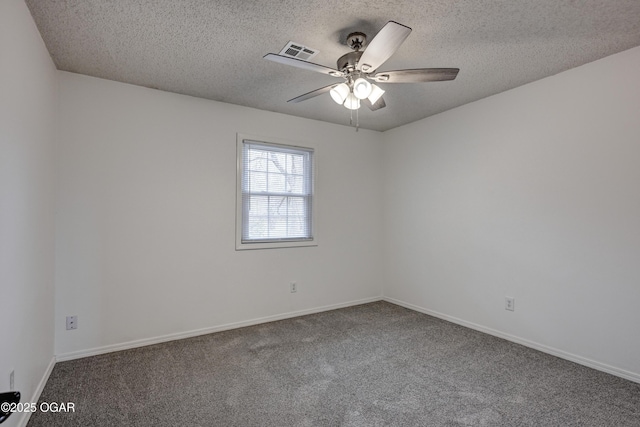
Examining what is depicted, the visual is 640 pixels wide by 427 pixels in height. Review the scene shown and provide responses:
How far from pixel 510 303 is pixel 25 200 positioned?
3978mm

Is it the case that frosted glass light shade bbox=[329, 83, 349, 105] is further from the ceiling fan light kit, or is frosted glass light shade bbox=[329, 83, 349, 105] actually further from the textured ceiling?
the textured ceiling

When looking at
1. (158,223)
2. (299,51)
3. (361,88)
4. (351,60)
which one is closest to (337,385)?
(361,88)

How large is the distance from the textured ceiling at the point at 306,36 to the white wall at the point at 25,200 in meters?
0.31

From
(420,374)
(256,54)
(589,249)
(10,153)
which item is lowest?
(420,374)

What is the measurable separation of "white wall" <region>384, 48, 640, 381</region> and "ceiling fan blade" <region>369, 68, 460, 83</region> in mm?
1475

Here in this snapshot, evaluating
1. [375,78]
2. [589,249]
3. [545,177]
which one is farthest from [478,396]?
[375,78]

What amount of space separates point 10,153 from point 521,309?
13.2 ft

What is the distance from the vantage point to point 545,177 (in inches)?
116

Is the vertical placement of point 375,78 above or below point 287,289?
above

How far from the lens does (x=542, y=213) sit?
9.78ft

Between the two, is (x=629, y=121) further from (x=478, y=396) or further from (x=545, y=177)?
(x=478, y=396)

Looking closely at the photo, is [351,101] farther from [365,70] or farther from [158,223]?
[158,223]

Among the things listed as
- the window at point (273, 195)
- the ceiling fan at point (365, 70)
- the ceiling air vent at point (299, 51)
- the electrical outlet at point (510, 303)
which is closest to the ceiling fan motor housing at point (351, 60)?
the ceiling fan at point (365, 70)

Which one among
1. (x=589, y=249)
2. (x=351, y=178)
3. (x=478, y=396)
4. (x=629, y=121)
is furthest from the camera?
(x=351, y=178)
